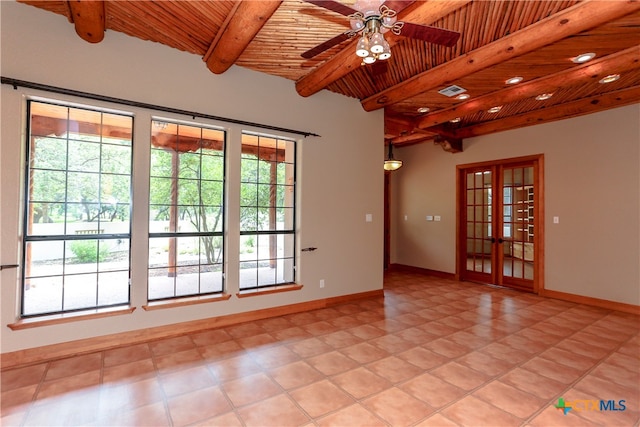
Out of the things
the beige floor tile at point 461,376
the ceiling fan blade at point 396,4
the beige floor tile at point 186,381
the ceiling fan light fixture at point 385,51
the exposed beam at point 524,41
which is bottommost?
the beige floor tile at point 461,376

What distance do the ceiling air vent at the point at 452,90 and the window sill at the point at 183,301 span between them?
374 cm

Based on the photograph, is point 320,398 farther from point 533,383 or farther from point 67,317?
point 67,317

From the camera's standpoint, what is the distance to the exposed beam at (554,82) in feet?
10.2

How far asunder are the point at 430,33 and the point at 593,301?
478 cm

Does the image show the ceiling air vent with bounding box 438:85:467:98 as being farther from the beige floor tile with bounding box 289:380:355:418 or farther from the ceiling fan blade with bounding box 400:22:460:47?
the beige floor tile with bounding box 289:380:355:418

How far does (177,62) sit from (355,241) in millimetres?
3176

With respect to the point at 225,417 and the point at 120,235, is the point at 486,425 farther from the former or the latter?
the point at 120,235

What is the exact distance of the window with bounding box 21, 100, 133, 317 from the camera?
273 centimetres

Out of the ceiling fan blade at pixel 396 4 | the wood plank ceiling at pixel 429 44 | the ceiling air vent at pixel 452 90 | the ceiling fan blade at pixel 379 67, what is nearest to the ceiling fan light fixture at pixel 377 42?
the ceiling fan blade at pixel 396 4

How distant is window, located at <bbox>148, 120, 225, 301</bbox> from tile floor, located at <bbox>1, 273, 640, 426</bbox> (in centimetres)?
62

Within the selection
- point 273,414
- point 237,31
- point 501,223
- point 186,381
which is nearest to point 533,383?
point 273,414

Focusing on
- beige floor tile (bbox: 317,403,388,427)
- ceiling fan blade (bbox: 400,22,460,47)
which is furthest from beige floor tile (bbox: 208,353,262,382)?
ceiling fan blade (bbox: 400,22,460,47)

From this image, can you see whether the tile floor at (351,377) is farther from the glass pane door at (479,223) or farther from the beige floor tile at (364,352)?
the glass pane door at (479,223)

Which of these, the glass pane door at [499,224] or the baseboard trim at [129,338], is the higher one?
the glass pane door at [499,224]
